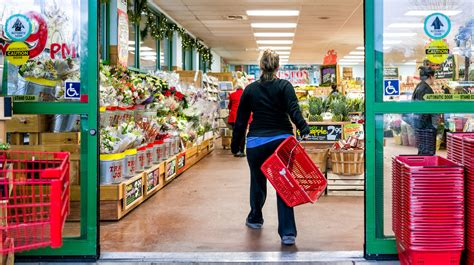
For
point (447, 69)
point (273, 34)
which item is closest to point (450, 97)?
point (447, 69)

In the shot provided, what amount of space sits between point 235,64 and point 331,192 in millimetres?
22230

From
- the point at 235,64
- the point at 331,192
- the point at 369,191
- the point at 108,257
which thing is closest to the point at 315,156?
the point at 331,192

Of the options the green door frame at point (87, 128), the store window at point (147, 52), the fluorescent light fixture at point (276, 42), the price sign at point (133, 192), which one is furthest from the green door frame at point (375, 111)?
the fluorescent light fixture at point (276, 42)

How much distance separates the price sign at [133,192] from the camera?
5.40m

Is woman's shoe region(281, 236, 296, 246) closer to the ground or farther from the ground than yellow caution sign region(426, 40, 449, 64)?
closer to the ground

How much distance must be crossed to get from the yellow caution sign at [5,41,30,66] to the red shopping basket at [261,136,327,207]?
1.77 meters

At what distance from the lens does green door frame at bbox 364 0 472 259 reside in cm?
367

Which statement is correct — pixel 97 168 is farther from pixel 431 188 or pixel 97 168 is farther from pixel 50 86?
pixel 431 188

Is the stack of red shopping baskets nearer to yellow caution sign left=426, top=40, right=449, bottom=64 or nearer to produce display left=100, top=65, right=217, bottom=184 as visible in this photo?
yellow caution sign left=426, top=40, right=449, bottom=64

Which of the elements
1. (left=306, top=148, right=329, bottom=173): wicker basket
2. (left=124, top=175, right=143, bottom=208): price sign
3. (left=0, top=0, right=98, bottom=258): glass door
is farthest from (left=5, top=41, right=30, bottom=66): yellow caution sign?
(left=306, top=148, right=329, bottom=173): wicker basket

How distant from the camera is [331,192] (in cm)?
641

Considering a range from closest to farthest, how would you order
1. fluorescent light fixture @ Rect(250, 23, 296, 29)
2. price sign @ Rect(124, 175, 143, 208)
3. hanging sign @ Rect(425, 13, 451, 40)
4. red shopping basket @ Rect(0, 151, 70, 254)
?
red shopping basket @ Rect(0, 151, 70, 254), hanging sign @ Rect(425, 13, 451, 40), price sign @ Rect(124, 175, 143, 208), fluorescent light fixture @ Rect(250, 23, 296, 29)

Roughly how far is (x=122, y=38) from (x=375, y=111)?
18.5 ft

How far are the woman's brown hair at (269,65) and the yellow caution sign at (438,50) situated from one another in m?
1.19
